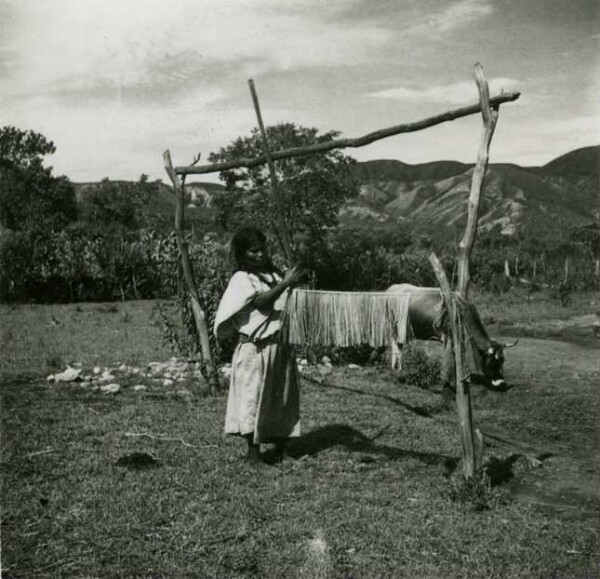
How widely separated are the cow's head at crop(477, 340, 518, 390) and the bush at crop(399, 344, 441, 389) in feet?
16.0

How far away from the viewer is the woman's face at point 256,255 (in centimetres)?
499

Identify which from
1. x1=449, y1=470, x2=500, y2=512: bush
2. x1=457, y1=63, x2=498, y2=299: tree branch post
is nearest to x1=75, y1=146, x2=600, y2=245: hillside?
x1=457, y1=63, x2=498, y2=299: tree branch post

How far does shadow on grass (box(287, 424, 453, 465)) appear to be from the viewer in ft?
18.0

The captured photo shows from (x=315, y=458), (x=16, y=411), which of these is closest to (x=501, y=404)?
(x=315, y=458)

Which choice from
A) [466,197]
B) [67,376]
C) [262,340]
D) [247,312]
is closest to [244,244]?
[247,312]

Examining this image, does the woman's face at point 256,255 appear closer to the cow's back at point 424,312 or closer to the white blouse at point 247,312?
the white blouse at point 247,312

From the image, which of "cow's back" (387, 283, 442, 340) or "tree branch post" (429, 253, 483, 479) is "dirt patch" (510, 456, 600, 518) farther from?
"cow's back" (387, 283, 442, 340)

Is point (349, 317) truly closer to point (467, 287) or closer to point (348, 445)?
point (348, 445)

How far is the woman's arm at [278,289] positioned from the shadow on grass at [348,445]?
56.0 inches

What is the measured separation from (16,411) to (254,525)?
4.02 metres

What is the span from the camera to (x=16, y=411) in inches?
268

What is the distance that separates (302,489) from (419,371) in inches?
212

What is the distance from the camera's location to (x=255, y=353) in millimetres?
5000

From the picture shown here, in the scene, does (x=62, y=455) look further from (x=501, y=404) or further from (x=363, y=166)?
(x=363, y=166)
